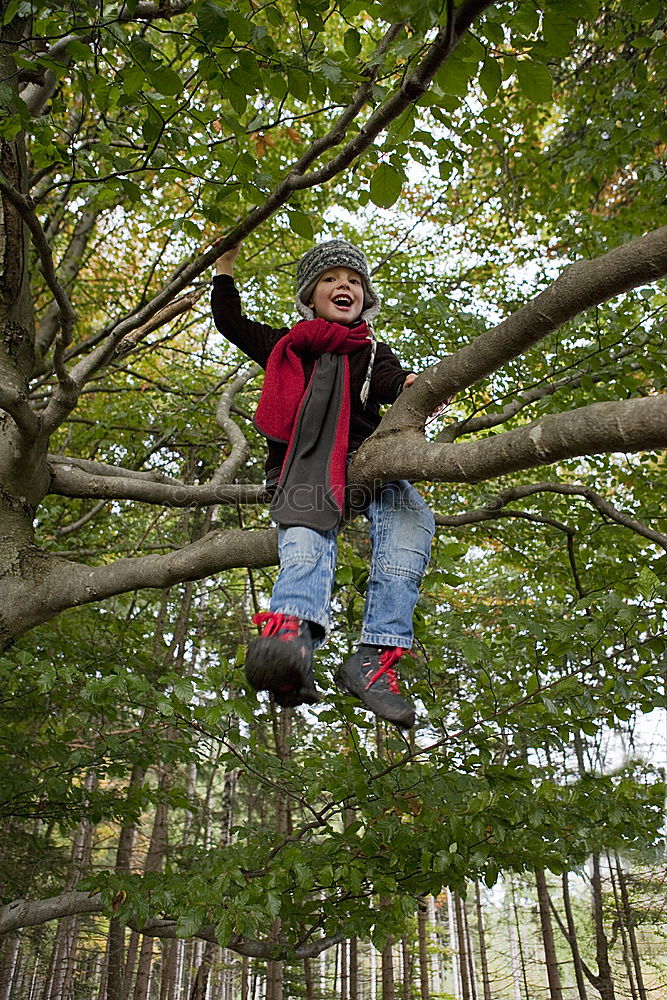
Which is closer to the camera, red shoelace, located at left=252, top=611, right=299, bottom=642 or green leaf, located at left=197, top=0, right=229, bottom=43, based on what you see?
red shoelace, located at left=252, top=611, right=299, bottom=642

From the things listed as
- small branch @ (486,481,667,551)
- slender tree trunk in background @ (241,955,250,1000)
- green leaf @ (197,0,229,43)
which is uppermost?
green leaf @ (197,0,229,43)

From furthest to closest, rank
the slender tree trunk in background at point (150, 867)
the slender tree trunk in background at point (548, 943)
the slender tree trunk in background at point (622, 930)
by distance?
the slender tree trunk in background at point (548, 943) < the slender tree trunk in background at point (622, 930) < the slender tree trunk in background at point (150, 867)

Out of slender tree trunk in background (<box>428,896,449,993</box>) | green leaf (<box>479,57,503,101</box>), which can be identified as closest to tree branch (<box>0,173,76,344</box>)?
green leaf (<box>479,57,503,101</box>)

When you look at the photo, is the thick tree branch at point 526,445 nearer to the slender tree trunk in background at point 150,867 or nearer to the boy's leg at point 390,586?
the boy's leg at point 390,586

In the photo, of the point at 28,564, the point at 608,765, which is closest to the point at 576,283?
the point at 28,564

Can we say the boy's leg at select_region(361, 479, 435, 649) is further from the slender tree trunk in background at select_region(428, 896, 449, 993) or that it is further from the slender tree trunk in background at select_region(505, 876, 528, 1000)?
the slender tree trunk in background at select_region(428, 896, 449, 993)

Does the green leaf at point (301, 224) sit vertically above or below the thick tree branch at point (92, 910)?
above

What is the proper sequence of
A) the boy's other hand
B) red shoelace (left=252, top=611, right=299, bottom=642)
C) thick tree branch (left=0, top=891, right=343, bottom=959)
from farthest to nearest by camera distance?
thick tree branch (left=0, top=891, right=343, bottom=959)
the boy's other hand
red shoelace (left=252, top=611, right=299, bottom=642)

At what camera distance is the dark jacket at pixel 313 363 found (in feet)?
8.59

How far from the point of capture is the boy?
2.06 meters

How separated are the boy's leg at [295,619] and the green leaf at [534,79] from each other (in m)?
1.59

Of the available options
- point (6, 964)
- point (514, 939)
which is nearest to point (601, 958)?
point (6, 964)

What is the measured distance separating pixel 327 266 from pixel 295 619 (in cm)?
158

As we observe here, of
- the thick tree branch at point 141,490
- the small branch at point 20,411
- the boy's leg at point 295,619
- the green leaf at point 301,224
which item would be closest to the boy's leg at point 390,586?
the boy's leg at point 295,619
